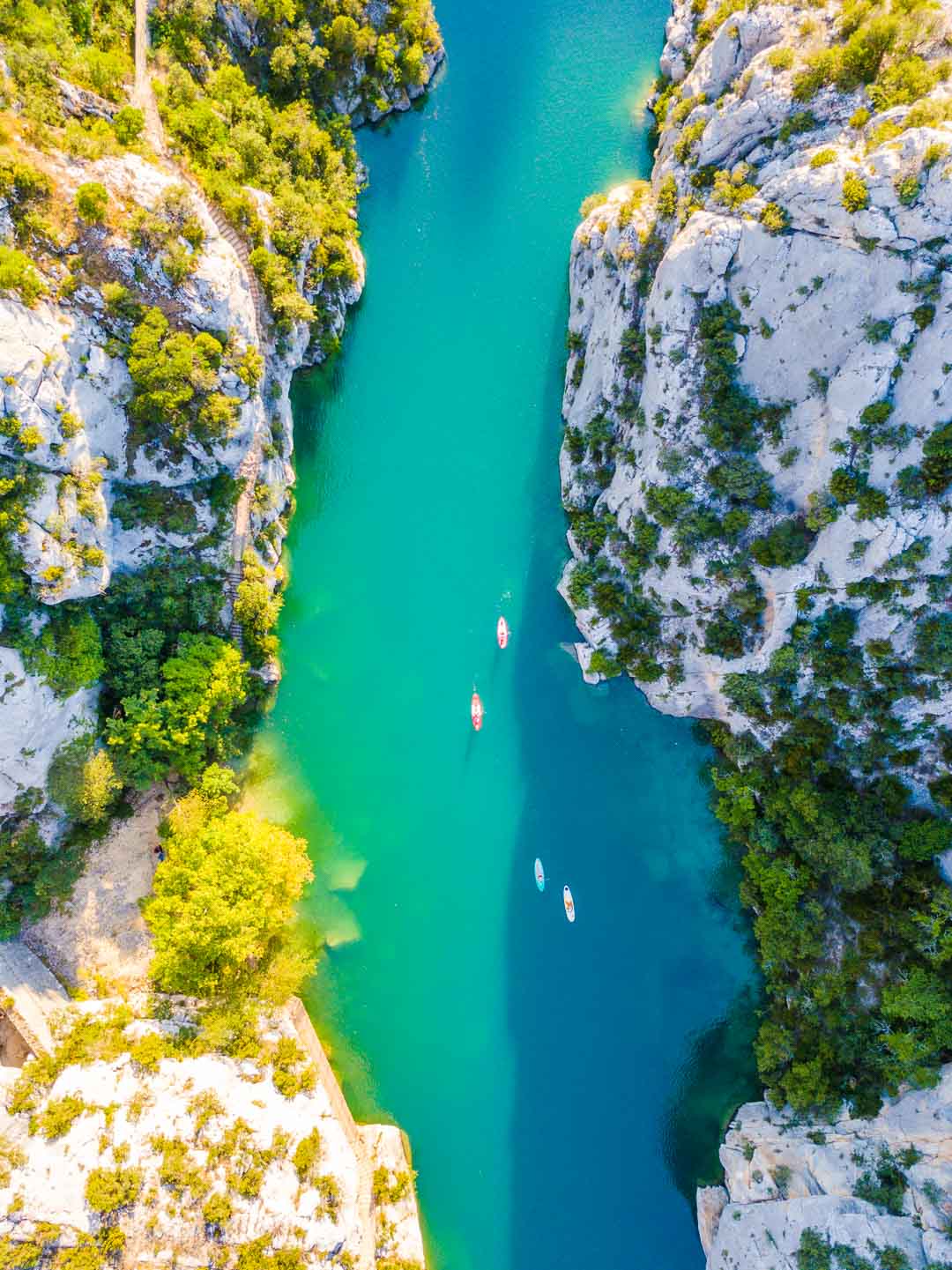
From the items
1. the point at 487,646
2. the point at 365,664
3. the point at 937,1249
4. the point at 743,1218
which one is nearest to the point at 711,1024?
the point at 743,1218

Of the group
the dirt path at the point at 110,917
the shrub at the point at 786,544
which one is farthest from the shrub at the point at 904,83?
the dirt path at the point at 110,917

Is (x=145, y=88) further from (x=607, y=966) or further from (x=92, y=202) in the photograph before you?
(x=607, y=966)

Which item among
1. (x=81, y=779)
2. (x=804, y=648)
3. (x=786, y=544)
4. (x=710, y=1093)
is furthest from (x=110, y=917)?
(x=786, y=544)

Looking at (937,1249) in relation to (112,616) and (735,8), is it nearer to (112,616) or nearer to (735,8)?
(112,616)

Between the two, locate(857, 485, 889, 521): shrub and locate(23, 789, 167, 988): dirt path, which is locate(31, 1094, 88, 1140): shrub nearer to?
locate(23, 789, 167, 988): dirt path

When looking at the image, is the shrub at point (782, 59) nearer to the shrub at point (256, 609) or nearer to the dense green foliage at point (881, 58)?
the dense green foliage at point (881, 58)

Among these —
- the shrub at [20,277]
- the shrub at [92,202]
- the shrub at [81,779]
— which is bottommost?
the shrub at [81,779]

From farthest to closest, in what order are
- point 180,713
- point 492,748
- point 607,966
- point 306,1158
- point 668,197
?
point 492,748
point 607,966
point 180,713
point 306,1158
point 668,197
